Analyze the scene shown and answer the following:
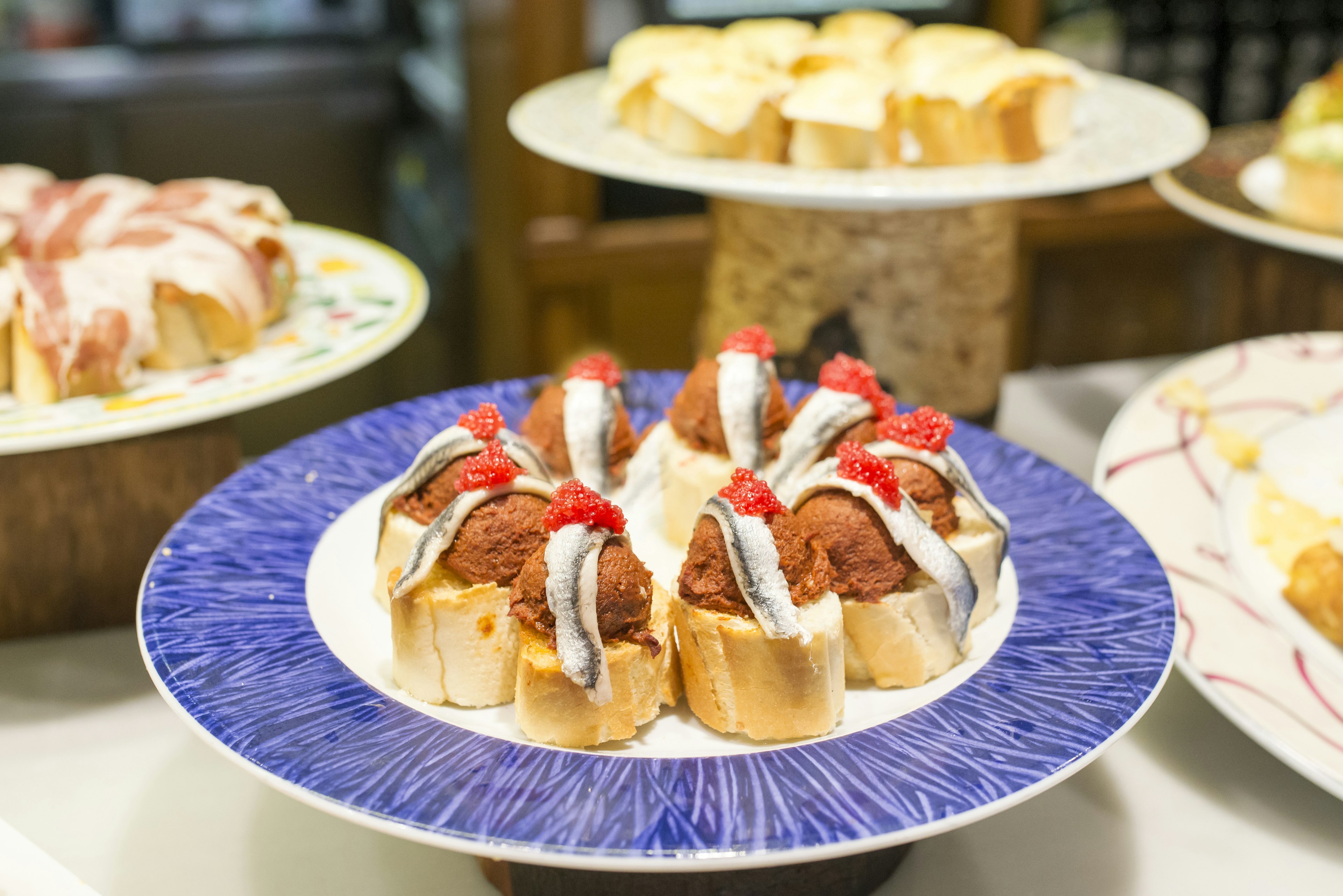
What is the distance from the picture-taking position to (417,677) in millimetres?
916

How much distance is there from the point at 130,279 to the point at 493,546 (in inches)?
26.3

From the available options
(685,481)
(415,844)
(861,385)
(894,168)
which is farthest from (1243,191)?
(415,844)

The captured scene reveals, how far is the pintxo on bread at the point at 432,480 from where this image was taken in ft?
3.29

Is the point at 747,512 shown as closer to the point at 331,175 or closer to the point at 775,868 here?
the point at 775,868

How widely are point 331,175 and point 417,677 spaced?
95.2 inches

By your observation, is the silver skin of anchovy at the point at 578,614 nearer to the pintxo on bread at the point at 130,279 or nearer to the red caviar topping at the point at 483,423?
the red caviar topping at the point at 483,423

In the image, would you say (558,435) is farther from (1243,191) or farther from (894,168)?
(1243,191)

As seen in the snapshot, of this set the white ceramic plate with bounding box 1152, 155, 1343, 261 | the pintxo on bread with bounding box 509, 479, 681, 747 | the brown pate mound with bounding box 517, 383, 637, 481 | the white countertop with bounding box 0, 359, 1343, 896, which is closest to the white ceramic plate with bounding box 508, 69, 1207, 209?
the white ceramic plate with bounding box 1152, 155, 1343, 261

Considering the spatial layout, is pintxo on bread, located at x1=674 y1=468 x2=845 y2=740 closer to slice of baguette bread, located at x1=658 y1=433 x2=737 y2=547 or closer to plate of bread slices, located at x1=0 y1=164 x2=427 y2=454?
slice of baguette bread, located at x1=658 y1=433 x2=737 y2=547

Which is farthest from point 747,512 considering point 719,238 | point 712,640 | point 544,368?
point 544,368

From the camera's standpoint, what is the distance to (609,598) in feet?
2.81

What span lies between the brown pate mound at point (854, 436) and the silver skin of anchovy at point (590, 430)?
22cm

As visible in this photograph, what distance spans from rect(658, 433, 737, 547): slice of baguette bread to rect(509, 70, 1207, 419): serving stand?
1.08 ft

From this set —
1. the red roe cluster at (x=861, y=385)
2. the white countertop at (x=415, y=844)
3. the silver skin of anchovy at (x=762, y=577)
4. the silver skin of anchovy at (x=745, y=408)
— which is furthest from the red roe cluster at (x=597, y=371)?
the white countertop at (x=415, y=844)
